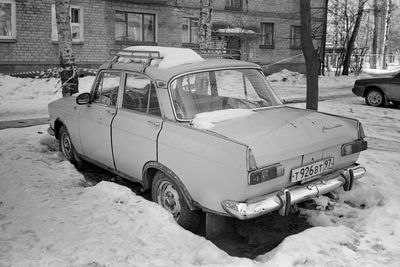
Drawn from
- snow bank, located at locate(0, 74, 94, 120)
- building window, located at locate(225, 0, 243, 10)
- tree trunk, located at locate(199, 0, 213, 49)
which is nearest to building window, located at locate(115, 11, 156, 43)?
snow bank, located at locate(0, 74, 94, 120)

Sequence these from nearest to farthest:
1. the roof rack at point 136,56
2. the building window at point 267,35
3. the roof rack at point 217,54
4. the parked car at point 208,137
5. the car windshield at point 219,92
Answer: the parked car at point 208,137 < the car windshield at point 219,92 < the roof rack at point 136,56 < the roof rack at point 217,54 < the building window at point 267,35

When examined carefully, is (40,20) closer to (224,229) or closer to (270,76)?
(270,76)

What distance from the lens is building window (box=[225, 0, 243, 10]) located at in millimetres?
22422

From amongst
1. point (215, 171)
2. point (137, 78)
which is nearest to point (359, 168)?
point (215, 171)

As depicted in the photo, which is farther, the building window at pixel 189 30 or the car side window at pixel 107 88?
the building window at pixel 189 30

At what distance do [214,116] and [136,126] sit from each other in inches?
35.4

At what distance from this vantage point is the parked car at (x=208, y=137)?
3604 mm

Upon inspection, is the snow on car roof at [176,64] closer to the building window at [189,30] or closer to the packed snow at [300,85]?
→ the packed snow at [300,85]

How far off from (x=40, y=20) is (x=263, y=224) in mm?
15118

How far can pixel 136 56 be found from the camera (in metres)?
4.98

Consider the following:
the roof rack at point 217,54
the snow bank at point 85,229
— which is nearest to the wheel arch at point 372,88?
the roof rack at point 217,54

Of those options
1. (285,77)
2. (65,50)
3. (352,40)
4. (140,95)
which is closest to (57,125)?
(140,95)

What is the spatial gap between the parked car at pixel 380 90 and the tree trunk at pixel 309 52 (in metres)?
6.22

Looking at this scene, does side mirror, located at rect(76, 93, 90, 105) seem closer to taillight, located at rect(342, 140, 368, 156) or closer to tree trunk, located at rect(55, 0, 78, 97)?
taillight, located at rect(342, 140, 368, 156)
